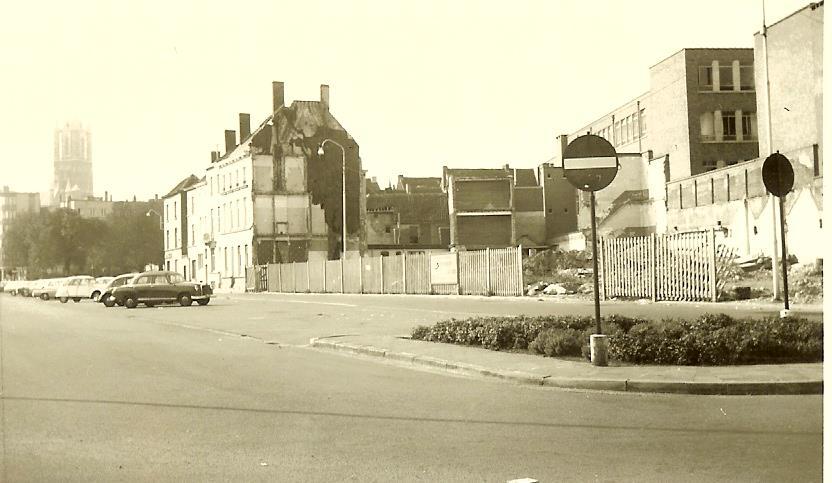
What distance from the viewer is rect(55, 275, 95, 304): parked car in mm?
53625

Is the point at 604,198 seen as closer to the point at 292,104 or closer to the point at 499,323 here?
the point at 292,104

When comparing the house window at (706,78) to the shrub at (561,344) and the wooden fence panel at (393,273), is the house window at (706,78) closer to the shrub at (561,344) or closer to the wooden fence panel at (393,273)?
the wooden fence panel at (393,273)

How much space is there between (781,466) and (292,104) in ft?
219

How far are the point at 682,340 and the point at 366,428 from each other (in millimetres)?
5293

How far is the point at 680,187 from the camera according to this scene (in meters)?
54.8

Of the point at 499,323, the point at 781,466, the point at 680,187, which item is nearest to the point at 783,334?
the point at 499,323

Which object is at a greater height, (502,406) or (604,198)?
(604,198)

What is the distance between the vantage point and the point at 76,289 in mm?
54094

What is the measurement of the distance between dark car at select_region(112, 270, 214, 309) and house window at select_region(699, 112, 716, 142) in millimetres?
37858

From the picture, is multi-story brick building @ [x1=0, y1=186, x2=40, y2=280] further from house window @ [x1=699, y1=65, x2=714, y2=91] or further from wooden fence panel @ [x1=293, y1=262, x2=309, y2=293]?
house window @ [x1=699, y1=65, x2=714, y2=91]

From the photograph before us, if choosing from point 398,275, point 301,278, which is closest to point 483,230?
point 301,278

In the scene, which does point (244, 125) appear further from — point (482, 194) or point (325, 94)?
point (482, 194)

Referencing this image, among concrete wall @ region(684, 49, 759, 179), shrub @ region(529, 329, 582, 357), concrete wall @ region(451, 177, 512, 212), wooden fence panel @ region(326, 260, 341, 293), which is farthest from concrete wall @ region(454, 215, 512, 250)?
shrub @ region(529, 329, 582, 357)

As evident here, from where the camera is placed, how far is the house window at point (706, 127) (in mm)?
60188
